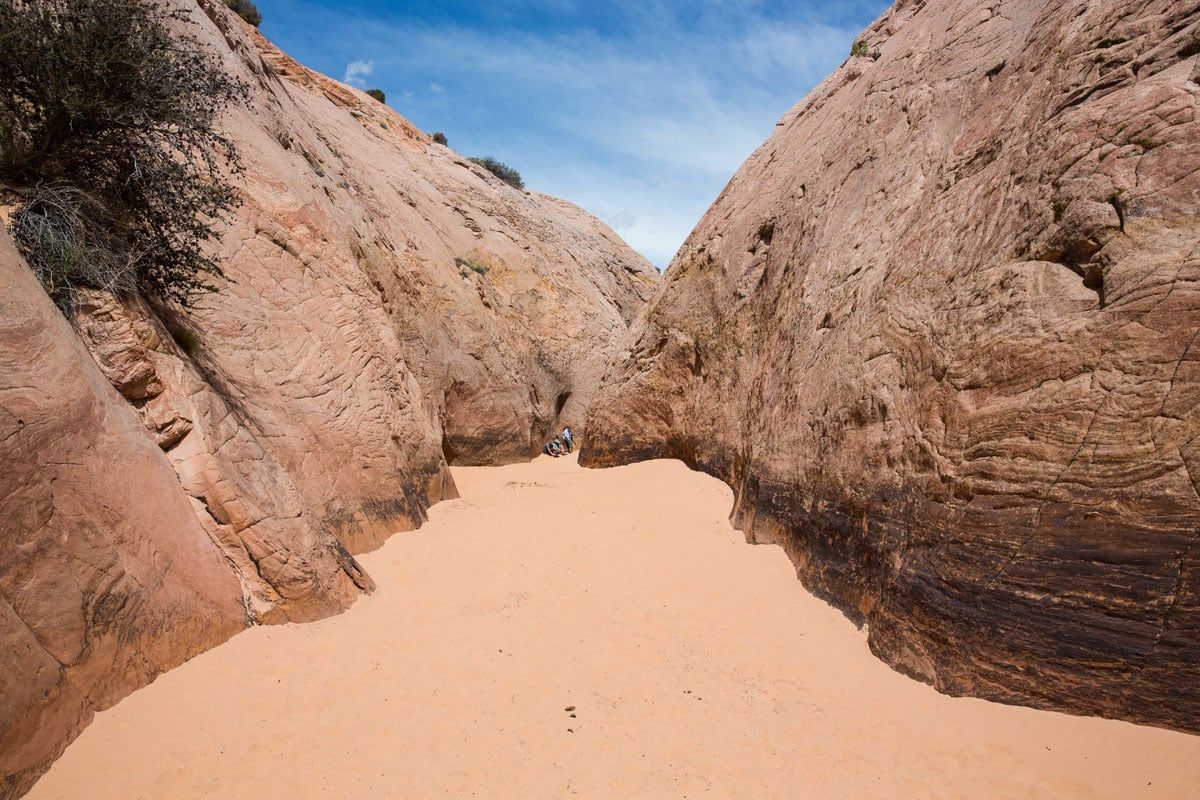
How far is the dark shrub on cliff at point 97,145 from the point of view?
17.0 ft

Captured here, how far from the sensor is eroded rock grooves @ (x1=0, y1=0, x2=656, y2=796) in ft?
12.0

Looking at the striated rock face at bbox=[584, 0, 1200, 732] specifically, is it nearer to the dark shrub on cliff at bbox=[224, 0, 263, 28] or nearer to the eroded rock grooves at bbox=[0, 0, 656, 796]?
the eroded rock grooves at bbox=[0, 0, 656, 796]

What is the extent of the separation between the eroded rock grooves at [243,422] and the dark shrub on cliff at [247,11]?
501 centimetres

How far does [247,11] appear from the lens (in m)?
19.2

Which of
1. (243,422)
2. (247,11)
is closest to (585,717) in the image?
(243,422)

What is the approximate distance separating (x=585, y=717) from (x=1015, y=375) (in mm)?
3680

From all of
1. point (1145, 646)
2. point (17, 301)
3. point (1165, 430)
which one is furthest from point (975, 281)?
point (17, 301)

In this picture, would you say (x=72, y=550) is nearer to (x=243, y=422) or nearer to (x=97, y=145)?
(x=243, y=422)

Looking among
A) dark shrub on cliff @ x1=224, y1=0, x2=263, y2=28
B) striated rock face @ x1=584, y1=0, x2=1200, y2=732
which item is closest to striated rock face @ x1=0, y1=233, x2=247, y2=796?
striated rock face @ x1=584, y1=0, x2=1200, y2=732

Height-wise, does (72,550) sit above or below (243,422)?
below

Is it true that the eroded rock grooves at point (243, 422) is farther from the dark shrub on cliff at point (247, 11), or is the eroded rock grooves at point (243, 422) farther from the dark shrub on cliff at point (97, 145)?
the dark shrub on cliff at point (247, 11)

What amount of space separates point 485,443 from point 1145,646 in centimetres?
1274

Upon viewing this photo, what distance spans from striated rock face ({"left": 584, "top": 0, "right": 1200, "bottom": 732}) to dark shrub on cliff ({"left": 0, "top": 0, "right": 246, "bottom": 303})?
20.6ft

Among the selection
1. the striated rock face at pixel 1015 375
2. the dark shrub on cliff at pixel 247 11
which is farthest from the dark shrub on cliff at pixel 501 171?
the striated rock face at pixel 1015 375
